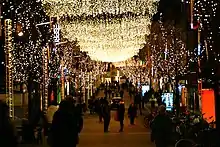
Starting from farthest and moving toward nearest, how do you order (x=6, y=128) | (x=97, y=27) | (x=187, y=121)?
1. (x=97, y=27)
2. (x=187, y=121)
3. (x=6, y=128)

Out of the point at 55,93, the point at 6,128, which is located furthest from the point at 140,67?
the point at 6,128

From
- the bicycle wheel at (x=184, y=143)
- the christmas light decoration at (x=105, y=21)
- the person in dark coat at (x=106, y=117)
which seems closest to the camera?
the bicycle wheel at (x=184, y=143)

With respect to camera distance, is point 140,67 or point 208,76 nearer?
point 208,76

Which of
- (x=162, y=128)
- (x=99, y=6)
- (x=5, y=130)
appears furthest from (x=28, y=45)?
(x=5, y=130)

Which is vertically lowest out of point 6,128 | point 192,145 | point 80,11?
point 192,145

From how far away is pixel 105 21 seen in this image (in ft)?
121

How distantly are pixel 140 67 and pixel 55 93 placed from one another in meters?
35.7

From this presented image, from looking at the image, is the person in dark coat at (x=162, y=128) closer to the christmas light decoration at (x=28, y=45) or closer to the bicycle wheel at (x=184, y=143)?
the bicycle wheel at (x=184, y=143)

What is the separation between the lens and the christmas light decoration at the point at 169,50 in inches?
1618

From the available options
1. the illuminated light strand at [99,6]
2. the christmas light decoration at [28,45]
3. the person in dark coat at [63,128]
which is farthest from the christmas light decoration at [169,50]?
the person in dark coat at [63,128]

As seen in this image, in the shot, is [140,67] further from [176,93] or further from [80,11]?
[80,11]

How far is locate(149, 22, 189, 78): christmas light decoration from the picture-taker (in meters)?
41.1

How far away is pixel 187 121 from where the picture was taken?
73.5 ft

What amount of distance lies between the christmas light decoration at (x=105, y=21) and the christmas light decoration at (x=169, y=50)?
2348 mm
